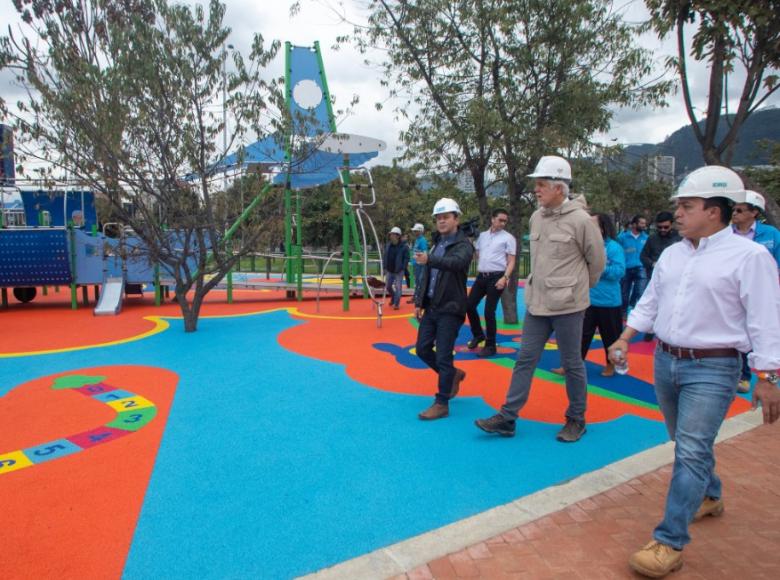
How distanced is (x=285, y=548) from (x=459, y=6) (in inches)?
306

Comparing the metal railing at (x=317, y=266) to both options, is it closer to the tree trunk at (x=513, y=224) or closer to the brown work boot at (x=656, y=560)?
the tree trunk at (x=513, y=224)

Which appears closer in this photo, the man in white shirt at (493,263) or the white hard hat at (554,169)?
the white hard hat at (554,169)

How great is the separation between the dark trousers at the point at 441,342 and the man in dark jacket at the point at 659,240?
4.39 meters

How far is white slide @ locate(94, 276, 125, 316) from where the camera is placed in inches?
431

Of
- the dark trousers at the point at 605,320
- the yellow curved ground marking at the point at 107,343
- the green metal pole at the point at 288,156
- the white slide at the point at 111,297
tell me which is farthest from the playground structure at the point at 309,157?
the dark trousers at the point at 605,320

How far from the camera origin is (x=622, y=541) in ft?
9.11

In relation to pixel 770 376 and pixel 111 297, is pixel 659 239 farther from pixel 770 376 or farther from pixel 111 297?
pixel 111 297

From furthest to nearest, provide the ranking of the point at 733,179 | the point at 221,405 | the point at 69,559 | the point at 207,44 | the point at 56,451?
the point at 207,44, the point at 221,405, the point at 56,451, the point at 69,559, the point at 733,179

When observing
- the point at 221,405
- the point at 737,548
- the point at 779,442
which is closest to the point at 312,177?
the point at 221,405

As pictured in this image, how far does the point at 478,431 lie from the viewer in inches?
170

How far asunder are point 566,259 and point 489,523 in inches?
76.8

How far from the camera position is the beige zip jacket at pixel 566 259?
395 centimetres

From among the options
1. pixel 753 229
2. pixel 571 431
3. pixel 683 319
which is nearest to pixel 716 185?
pixel 683 319

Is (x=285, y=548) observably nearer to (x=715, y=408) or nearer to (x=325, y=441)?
(x=325, y=441)
